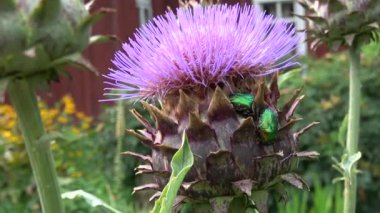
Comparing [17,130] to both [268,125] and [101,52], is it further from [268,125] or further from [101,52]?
[101,52]

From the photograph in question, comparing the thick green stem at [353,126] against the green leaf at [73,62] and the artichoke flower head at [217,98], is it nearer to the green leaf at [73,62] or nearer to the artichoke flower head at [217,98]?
the artichoke flower head at [217,98]

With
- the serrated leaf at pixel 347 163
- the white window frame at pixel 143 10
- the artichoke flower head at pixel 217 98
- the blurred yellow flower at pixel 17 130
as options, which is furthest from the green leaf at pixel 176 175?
the white window frame at pixel 143 10

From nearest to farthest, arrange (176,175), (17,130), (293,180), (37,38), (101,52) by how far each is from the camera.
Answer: (37,38)
(176,175)
(293,180)
(17,130)
(101,52)

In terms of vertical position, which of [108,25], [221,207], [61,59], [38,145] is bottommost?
[221,207]

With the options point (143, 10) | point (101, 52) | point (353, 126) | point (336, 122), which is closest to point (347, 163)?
point (353, 126)

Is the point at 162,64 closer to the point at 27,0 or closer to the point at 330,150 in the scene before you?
the point at 27,0

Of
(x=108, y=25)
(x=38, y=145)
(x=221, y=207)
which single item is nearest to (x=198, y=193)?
(x=221, y=207)
